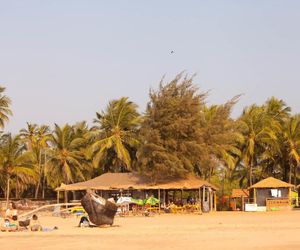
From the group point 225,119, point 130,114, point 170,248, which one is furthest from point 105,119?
point 170,248

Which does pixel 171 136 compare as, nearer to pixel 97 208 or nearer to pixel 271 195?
pixel 271 195

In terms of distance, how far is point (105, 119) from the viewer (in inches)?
2206

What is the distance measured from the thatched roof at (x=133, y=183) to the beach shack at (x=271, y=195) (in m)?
3.87

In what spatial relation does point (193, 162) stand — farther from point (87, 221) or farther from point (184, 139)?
point (87, 221)

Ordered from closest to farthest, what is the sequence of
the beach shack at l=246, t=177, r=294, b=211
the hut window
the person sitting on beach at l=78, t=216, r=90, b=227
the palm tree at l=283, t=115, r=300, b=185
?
1. the person sitting on beach at l=78, t=216, r=90, b=227
2. the beach shack at l=246, t=177, r=294, b=211
3. the hut window
4. the palm tree at l=283, t=115, r=300, b=185

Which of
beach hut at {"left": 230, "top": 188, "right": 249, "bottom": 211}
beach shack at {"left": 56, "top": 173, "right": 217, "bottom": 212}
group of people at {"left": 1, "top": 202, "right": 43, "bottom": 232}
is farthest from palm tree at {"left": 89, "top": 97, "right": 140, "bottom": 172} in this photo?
group of people at {"left": 1, "top": 202, "right": 43, "bottom": 232}

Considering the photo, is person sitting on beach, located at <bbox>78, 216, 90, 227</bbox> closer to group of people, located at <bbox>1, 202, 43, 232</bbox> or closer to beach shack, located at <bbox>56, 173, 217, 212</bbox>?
group of people, located at <bbox>1, 202, 43, 232</bbox>

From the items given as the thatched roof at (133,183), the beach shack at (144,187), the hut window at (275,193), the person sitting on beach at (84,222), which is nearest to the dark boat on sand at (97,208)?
the person sitting on beach at (84,222)

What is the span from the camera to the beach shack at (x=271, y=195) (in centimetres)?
4684

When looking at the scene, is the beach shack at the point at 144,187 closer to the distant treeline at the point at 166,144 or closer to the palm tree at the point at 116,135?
the distant treeline at the point at 166,144

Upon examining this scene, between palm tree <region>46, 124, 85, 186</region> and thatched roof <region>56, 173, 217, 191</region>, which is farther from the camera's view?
palm tree <region>46, 124, 85, 186</region>

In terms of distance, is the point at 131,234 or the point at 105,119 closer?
the point at 131,234

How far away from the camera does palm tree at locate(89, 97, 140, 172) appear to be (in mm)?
54344

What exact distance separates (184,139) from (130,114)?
979 cm
